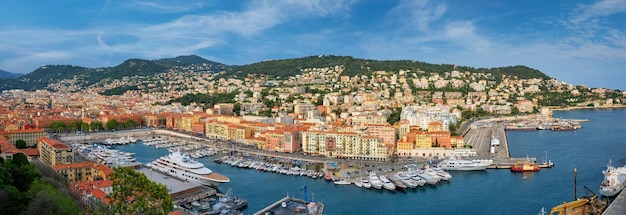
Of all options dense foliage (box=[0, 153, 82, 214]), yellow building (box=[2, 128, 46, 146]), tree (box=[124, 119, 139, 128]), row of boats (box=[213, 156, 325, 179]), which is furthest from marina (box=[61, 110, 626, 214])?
tree (box=[124, 119, 139, 128])

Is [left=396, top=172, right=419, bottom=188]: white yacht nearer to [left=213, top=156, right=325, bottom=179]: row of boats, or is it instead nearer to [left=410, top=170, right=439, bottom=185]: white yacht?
[left=410, top=170, right=439, bottom=185]: white yacht

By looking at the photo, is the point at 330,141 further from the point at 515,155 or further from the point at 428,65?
the point at 428,65

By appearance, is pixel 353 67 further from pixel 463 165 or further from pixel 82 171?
pixel 82 171

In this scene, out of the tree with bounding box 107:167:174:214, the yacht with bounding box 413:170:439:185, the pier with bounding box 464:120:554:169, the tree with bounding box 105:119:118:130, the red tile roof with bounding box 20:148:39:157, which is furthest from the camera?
the tree with bounding box 105:119:118:130

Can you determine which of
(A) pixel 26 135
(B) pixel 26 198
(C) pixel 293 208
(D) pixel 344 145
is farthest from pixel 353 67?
(B) pixel 26 198

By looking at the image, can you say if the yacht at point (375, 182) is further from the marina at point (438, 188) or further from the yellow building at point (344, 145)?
the yellow building at point (344, 145)

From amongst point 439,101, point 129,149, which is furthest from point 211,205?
point 439,101
